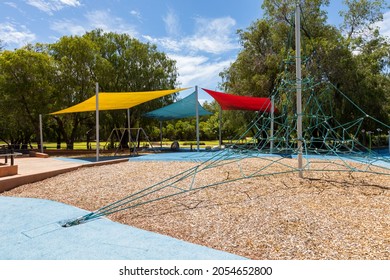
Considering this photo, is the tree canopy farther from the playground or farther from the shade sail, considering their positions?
the playground

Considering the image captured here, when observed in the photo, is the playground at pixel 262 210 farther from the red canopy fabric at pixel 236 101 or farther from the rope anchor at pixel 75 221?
the red canopy fabric at pixel 236 101

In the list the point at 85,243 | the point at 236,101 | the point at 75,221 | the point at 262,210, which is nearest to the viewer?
the point at 85,243

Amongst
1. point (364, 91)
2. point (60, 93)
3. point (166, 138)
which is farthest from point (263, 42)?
point (166, 138)

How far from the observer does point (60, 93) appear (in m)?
15.2

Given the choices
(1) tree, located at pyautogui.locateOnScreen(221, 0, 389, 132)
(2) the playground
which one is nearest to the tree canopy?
(1) tree, located at pyautogui.locateOnScreen(221, 0, 389, 132)

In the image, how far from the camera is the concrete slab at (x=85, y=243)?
8.79 ft

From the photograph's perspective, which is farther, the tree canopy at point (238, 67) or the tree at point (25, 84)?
the tree at point (25, 84)

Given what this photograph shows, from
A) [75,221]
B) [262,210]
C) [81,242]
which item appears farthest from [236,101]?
[81,242]

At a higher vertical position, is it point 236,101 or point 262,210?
point 236,101

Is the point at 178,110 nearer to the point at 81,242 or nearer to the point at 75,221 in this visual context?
the point at 75,221

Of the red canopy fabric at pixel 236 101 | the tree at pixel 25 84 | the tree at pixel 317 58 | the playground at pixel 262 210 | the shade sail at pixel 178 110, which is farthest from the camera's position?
the tree at pixel 25 84

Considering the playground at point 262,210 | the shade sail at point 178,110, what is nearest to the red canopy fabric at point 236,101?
the shade sail at point 178,110

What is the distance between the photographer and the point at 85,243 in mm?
2990
